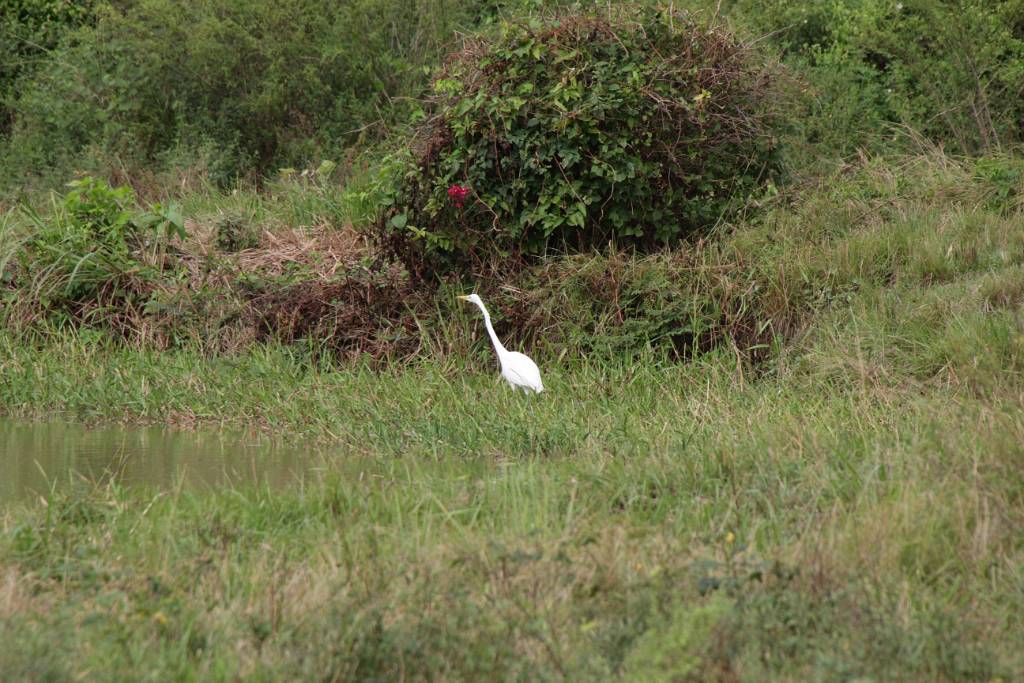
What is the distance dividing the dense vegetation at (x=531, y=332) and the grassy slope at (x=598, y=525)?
0.02 m

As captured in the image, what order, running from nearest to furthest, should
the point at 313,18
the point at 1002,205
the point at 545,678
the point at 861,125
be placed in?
1. the point at 545,678
2. the point at 1002,205
3. the point at 861,125
4. the point at 313,18

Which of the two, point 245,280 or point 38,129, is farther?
point 38,129

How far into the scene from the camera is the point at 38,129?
1541cm

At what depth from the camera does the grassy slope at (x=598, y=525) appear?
142 inches

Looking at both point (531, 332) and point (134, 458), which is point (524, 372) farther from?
point (134, 458)

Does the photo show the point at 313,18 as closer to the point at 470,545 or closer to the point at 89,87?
the point at 89,87

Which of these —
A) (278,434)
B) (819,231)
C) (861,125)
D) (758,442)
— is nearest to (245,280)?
(278,434)

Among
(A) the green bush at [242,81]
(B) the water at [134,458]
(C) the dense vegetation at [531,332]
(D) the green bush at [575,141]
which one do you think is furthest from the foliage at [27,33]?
(B) the water at [134,458]

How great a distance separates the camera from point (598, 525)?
15.7 ft

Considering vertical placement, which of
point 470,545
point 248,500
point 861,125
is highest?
point 470,545

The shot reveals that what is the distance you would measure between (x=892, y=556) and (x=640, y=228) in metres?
5.50

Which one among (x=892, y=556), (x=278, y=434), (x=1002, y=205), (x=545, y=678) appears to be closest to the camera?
(x=545, y=678)

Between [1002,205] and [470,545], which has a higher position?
[470,545]

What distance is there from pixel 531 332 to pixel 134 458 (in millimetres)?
3316
